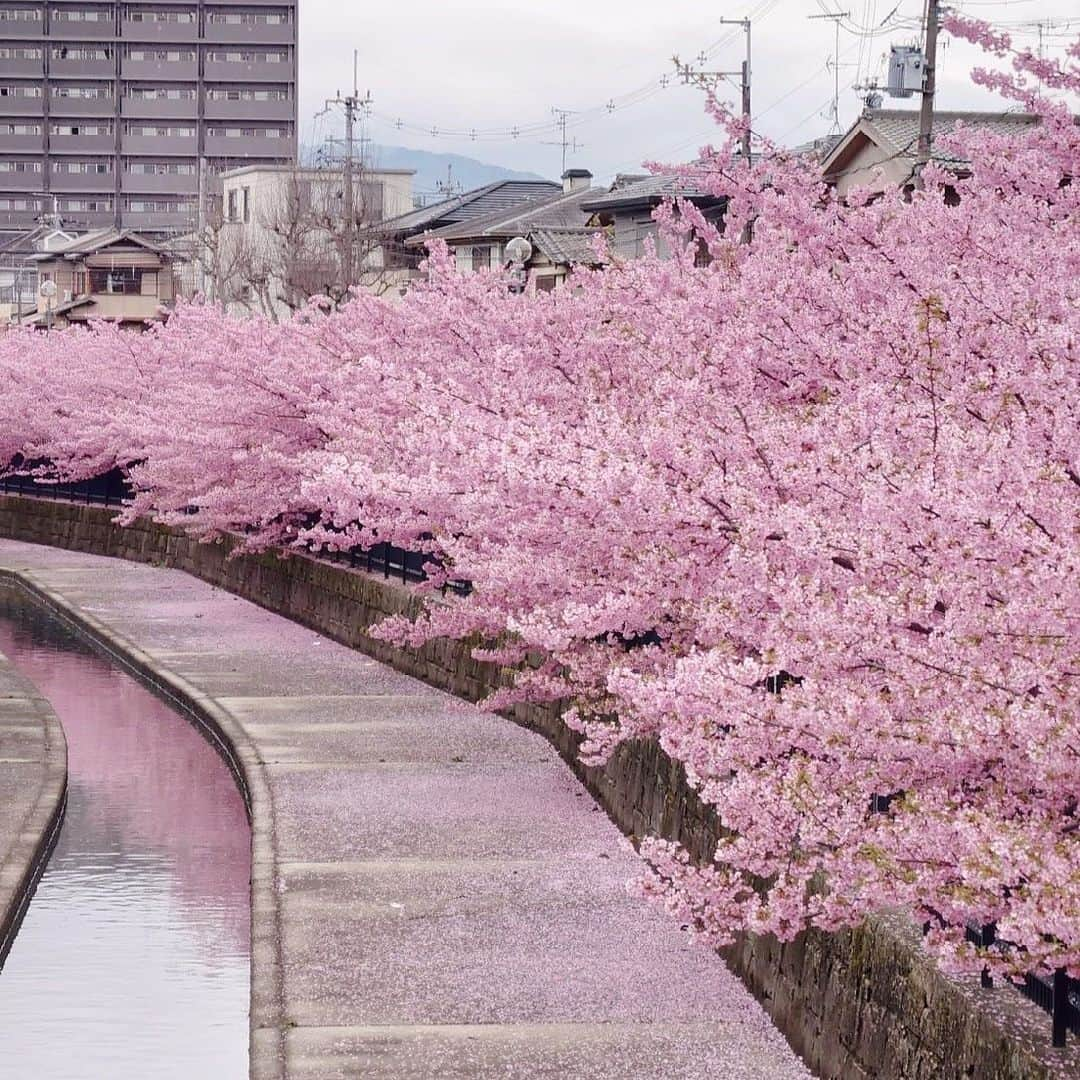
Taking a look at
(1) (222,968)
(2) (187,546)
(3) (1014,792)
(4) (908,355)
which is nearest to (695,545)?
(4) (908,355)

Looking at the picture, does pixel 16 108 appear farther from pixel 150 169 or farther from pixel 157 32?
pixel 157 32

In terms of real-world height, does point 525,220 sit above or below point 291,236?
above

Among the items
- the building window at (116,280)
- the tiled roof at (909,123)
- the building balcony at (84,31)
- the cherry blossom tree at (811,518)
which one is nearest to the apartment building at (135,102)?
the building balcony at (84,31)

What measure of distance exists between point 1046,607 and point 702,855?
6946 mm

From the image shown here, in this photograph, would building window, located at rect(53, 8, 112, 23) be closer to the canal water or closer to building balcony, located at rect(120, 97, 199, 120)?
building balcony, located at rect(120, 97, 199, 120)

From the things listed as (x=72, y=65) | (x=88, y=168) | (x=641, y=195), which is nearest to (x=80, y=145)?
(x=88, y=168)

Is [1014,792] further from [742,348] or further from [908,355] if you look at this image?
[742,348]

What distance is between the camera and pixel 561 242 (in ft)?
197

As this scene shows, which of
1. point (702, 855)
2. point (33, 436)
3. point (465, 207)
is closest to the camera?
point (702, 855)

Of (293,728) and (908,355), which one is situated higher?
(908,355)

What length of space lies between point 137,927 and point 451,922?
116 inches

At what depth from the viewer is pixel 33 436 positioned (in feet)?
179

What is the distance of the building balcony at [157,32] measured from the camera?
144 metres

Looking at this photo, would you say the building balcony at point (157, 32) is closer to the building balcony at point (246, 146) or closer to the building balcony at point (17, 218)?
the building balcony at point (246, 146)
